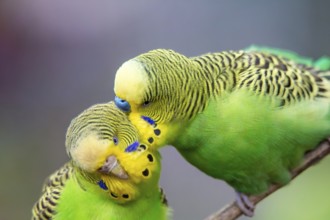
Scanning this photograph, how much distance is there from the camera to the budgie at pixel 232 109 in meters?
2.47

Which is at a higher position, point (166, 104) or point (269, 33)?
point (166, 104)

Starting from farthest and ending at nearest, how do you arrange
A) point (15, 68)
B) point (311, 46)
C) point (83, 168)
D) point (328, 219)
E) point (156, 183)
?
1. point (15, 68)
2. point (311, 46)
3. point (328, 219)
4. point (156, 183)
5. point (83, 168)

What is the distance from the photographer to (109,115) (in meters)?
2.48

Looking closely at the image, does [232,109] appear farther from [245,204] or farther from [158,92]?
[245,204]

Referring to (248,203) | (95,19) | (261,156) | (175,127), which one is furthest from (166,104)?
(95,19)

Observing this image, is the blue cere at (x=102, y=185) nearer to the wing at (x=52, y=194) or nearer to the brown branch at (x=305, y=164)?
the wing at (x=52, y=194)

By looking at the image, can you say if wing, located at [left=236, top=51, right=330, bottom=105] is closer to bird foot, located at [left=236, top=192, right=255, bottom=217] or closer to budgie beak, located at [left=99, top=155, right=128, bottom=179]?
bird foot, located at [left=236, top=192, right=255, bottom=217]

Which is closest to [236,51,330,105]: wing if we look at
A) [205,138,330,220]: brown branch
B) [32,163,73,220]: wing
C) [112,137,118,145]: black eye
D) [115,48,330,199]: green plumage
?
[115,48,330,199]: green plumage

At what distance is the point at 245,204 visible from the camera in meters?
2.99

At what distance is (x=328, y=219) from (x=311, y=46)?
2409 millimetres

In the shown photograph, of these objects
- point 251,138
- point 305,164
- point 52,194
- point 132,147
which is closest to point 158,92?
point 132,147

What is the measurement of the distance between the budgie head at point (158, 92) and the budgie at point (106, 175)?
2.4 inches

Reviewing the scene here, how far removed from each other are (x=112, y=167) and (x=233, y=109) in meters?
0.57

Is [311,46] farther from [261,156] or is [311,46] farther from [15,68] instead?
[261,156]
